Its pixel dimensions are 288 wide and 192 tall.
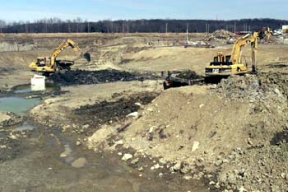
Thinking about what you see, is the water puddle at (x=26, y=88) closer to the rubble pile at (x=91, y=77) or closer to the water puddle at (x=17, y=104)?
the rubble pile at (x=91, y=77)

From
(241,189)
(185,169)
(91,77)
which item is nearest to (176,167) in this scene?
(185,169)

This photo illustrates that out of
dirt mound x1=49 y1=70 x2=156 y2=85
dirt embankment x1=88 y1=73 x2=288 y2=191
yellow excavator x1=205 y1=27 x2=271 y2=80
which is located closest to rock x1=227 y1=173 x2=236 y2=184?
dirt embankment x1=88 y1=73 x2=288 y2=191

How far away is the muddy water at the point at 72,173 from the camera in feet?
49.1

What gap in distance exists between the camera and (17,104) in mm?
31172

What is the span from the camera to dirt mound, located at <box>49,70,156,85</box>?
4141 centimetres

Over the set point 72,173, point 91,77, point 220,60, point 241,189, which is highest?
point 220,60

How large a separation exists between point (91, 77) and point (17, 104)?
12.6 m

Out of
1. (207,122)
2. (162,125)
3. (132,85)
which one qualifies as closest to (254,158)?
(207,122)

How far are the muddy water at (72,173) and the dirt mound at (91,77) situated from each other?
20.7m

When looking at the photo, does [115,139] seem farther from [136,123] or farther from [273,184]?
[273,184]

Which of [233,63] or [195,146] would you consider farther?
[233,63]

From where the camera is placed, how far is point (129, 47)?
66.4 meters

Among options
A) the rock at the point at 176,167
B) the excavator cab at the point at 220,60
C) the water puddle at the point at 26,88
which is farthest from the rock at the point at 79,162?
the water puddle at the point at 26,88

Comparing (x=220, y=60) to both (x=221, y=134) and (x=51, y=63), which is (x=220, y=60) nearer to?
(x=221, y=134)
